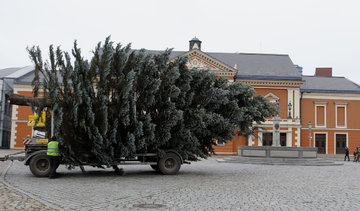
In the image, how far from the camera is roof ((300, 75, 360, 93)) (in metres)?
46.5

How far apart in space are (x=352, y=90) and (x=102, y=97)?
132 feet

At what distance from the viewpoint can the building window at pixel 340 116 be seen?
46.3 metres

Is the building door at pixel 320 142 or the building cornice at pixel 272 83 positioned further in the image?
the building door at pixel 320 142

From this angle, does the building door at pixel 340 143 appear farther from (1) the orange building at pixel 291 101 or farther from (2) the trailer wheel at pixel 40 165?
(2) the trailer wheel at pixel 40 165

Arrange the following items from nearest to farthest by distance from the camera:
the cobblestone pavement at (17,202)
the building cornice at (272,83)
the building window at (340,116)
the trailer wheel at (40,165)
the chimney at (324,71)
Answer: the cobblestone pavement at (17,202), the trailer wheel at (40,165), the building cornice at (272,83), the building window at (340,116), the chimney at (324,71)

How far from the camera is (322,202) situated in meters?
9.49

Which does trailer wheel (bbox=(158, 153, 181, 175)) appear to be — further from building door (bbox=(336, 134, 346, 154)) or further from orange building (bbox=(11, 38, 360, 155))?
building door (bbox=(336, 134, 346, 154))

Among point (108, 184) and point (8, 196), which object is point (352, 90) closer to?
point (108, 184)

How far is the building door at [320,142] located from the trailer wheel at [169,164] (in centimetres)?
3451

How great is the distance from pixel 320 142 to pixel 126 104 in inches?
1465

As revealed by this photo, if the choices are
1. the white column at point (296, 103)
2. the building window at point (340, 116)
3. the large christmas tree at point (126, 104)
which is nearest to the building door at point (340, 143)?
the building window at point (340, 116)

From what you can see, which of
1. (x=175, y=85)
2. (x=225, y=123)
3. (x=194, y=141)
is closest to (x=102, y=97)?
(x=175, y=85)

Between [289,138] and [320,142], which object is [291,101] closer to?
[289,138]

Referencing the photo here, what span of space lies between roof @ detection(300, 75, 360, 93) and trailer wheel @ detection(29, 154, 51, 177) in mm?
37597
